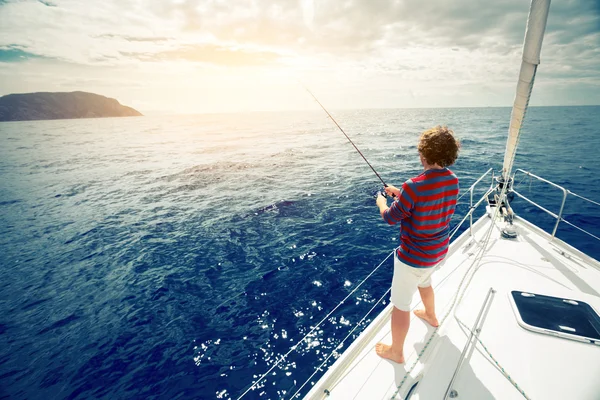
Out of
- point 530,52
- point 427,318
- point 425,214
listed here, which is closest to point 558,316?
point 427,318

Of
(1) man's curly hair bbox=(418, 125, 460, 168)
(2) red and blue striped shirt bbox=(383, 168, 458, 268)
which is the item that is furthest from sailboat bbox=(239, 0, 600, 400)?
(1) man's curly hair bbox=(418, 125, 460, 168)

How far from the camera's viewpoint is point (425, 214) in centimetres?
237

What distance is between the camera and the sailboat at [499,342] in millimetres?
2451

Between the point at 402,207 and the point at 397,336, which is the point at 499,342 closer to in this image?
the point at 397,336

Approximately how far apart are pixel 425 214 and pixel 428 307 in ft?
5.19

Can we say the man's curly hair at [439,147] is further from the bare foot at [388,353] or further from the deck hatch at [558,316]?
the deck hatch at [558,316]

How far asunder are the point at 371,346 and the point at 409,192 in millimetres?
2138

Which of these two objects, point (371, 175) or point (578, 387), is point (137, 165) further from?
point (578, 387)

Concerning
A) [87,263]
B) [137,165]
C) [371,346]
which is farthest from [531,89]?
[137,165]

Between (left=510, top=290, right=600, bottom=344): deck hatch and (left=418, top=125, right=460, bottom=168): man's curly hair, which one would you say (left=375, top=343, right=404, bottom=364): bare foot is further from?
(left=418, top=125, right=460, bottom=168): man's curly hair

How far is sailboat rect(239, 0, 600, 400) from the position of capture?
245 cm

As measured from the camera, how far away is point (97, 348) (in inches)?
232

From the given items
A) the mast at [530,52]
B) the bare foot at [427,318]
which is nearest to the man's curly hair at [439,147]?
the bare foot at [427,318]

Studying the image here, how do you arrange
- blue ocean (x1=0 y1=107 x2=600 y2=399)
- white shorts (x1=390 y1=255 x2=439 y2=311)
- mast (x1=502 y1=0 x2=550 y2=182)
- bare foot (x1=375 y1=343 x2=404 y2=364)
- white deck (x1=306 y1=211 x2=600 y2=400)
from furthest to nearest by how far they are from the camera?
blue ocean (x1=0 y1=107 x2=600 y2=399) < mast (x1=502 y1=0 x2=550 y2=182) < bare foot (x1=375 y1=343 x2=404 y2=364) < white shorts (x1=390 y1=255 x2=439 y2=311) < white deck (x1=306 y1=211 x2=600 y2=400)
